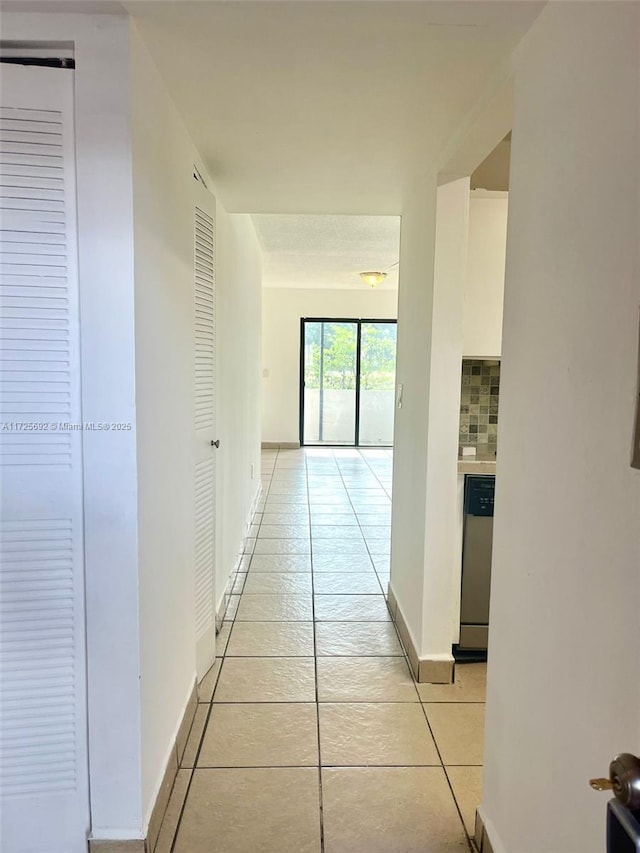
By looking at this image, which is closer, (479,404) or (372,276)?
(479,404)

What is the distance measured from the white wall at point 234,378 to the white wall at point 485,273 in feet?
3.93

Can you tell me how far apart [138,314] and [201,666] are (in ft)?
5.30

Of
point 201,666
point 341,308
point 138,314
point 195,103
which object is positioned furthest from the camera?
point 341,308

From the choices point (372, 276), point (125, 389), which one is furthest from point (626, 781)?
point (372, 276)

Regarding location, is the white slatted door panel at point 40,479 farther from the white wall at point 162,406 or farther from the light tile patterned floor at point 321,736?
the light tile patterned floor at point 321,736

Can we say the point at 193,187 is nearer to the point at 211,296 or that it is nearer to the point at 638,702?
the point at 211,296

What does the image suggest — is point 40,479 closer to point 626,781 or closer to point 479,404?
point 626,781

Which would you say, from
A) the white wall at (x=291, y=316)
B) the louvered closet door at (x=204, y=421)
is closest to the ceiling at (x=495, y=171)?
the louvered closet door at (x=204, y=421)

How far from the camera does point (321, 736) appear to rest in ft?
6.57

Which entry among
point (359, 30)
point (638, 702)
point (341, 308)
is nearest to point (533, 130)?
point (359, 30)

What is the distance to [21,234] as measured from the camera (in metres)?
1.28

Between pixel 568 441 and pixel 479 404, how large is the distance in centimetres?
174

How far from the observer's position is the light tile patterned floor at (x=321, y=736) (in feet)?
5.23

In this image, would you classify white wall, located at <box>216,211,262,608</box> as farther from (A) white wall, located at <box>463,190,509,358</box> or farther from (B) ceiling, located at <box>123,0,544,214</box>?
(A) white wall, located at <box>463,190,509,358</box>
